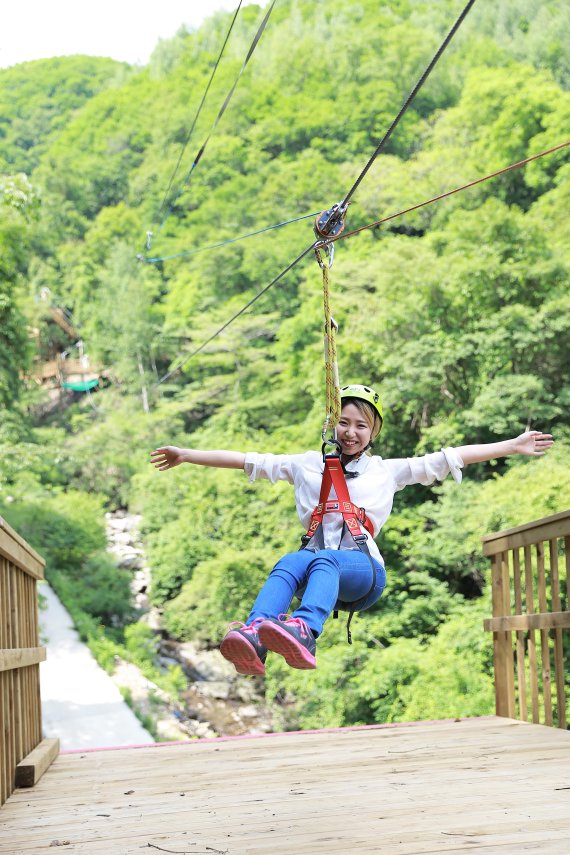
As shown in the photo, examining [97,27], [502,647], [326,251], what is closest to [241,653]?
[326,251]

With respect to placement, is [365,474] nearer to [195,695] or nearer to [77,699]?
[77,699]

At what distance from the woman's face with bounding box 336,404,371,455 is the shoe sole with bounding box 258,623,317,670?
3.00 ft

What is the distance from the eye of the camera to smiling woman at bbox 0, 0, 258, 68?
4156 centimetres

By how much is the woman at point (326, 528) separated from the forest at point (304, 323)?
27.1 ft

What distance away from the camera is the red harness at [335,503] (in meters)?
2.68

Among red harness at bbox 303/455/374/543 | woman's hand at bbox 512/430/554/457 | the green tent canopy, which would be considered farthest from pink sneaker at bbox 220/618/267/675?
the green tent canopy

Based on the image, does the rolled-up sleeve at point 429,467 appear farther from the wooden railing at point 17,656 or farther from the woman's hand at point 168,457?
the wooden railing at point 17,656

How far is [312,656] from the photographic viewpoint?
87.7 inches

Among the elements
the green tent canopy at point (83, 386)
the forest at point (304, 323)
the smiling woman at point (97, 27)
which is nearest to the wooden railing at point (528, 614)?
the forest at point (304, 323)

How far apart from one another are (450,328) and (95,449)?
10637 millimetres

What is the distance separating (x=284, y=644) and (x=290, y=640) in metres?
0.02

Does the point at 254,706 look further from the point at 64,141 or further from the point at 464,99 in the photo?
the point at 64,141

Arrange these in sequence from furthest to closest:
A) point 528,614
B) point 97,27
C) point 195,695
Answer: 1. point 97,27
2. point 195,695
3. point 528,614

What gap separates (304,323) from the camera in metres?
20.0
